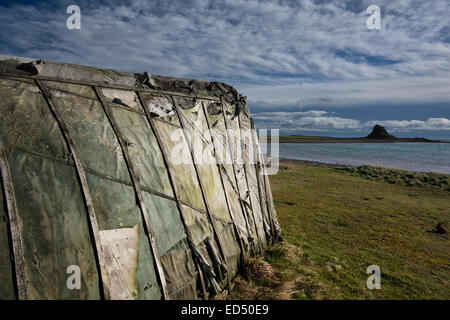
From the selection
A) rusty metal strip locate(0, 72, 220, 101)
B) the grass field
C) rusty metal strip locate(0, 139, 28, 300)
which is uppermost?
rusty metal strip locate(0, 72, 220, 101)

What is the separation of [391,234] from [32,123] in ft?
41.4

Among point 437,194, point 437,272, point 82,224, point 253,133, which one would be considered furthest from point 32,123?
point 437,194

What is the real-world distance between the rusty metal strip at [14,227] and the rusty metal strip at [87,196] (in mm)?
811

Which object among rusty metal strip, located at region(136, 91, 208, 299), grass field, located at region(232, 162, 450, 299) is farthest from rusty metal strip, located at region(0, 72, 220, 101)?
grass field, located at region(232, 162, 450, 299)

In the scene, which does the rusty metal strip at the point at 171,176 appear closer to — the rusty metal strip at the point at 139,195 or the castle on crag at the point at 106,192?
the castle on crag at the point at 106,192

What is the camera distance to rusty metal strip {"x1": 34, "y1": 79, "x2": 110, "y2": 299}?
3.65 metres

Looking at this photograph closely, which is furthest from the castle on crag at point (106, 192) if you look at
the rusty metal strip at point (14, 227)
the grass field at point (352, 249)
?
the grass field at point (352, 249)

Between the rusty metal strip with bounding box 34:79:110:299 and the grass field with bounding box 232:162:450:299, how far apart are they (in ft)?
9.92

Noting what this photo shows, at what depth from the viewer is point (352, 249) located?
350 inches

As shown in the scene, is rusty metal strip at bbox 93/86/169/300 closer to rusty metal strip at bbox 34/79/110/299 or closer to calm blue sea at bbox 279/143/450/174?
rusty metal strip at bbox 34/79/110/299

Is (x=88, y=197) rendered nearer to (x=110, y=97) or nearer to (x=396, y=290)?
(x=110, y=97)

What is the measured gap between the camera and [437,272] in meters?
7.58

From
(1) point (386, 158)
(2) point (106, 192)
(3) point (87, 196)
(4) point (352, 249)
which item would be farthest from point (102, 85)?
(1) point (386, 158)

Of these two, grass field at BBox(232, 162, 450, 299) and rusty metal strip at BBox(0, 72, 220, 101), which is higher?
rusty metal strip at BBox(0, 72, 220, 101)
